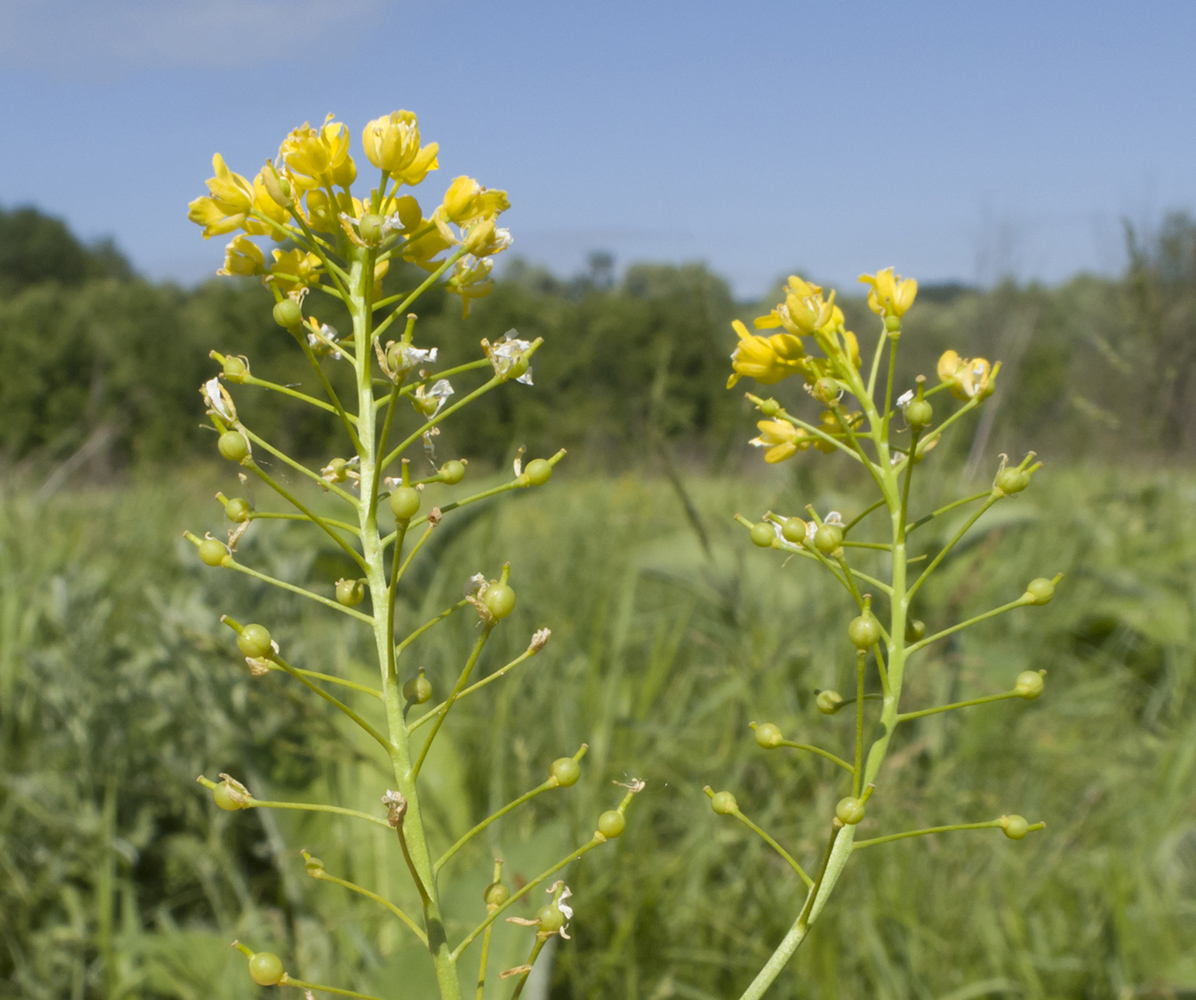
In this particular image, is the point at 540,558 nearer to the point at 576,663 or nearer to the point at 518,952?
the point at 576,663

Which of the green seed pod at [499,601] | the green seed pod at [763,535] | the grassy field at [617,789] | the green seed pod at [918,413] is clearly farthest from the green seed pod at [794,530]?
the grassy field at [617,789]

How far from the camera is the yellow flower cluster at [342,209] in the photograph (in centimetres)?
82

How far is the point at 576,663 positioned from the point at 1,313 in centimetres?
3306

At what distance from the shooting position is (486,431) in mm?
27156

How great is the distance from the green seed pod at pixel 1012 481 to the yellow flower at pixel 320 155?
1.97 ft

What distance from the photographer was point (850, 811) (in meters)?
0.68

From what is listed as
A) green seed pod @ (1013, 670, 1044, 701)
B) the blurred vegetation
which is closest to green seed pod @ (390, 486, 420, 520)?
green seed pod @ (1013, 670, 1044, 701)

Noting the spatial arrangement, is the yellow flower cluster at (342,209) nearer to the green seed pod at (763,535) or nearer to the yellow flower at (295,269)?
the yellow flower at (295,269)

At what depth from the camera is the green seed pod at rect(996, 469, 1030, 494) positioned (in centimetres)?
80

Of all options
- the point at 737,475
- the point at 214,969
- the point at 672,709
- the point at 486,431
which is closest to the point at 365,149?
the point at 214,969

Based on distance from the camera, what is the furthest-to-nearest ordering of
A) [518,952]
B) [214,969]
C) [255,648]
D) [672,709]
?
1. [672,709]
2. [214,969]
3. [518,952]
4. [255,648]

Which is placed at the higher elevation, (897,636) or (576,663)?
(897,636)

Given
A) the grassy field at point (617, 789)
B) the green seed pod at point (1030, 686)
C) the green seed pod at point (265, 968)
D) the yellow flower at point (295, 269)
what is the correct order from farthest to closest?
the grassy field at point (617, 789), the yellow flower at point (295, 269), the green seed pod at point (1030, 686), the green seed pod at point (265, 968)

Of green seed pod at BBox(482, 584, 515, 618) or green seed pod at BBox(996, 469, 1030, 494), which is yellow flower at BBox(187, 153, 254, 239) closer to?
green seed pod at BBox(482, 584, 515, 618)
